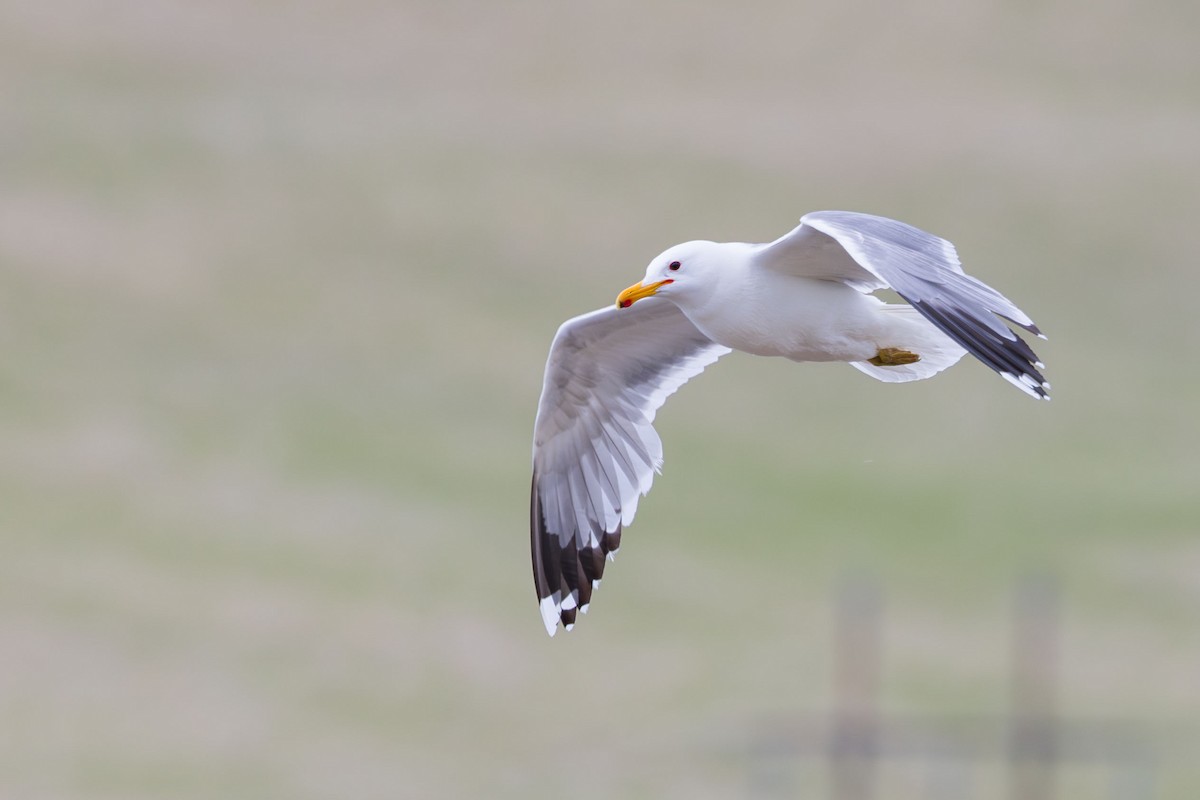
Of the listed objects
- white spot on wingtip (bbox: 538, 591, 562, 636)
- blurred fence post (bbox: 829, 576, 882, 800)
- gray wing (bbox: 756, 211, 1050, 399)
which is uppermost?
blurred fence post (bbox: 829, 576, 882, 800)

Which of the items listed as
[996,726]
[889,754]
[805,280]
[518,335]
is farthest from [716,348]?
[518,335]

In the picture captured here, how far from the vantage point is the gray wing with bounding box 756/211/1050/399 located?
20.9 feet

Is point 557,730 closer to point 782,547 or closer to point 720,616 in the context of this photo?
point 720,616

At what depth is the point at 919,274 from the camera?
6652 millimetres

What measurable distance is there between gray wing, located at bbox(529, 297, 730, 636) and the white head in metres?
1.10

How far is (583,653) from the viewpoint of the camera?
2986cm

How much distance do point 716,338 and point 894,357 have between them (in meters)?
0.63

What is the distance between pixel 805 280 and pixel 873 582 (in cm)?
2285

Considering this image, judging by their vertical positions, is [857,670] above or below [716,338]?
above

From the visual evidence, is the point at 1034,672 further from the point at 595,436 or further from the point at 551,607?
the point at 595,436

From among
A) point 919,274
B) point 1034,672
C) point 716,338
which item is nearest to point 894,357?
point 716,338

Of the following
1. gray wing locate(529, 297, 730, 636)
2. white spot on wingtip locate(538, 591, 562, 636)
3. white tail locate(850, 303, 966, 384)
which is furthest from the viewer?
white spot on wingtip locate(538, 591, 562, 636)

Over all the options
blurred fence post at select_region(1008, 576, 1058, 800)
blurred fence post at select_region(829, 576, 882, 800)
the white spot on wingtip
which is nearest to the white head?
the white spot on wingtip

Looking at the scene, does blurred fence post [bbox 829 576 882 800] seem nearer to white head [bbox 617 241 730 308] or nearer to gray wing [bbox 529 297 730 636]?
gray wing [bbox 529 297 730 636]
